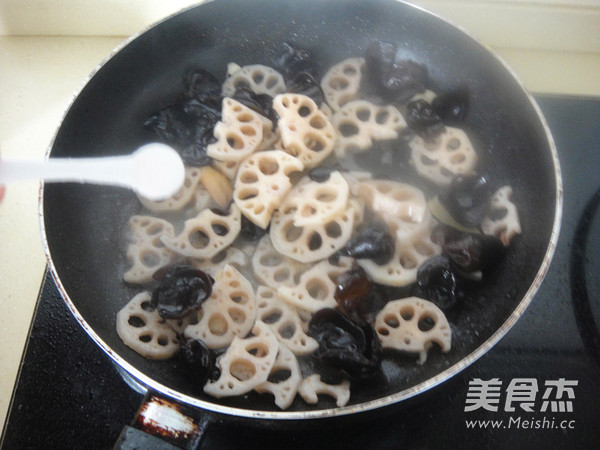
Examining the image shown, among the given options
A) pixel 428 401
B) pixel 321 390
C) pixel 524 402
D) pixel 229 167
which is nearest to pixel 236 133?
pixel 229 167

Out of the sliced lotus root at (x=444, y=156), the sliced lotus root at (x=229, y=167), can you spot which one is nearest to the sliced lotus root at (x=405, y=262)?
the sliced lotus root at (x=444, y=156)

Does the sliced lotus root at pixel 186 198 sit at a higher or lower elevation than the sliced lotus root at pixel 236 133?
lower

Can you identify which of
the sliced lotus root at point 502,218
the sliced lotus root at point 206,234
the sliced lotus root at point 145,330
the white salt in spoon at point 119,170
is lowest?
the sliced lotus root at point 502,218

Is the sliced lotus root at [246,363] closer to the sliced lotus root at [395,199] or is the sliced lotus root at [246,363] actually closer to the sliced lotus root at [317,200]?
the sliced lotus root at [317,200]

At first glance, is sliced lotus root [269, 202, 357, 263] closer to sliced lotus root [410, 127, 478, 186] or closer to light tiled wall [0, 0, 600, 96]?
sliced lotus root [410, 127, 478, 186]

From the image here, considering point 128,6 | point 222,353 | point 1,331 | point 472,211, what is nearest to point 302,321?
point 222,353

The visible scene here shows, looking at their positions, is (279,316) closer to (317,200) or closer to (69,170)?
(317,200)
